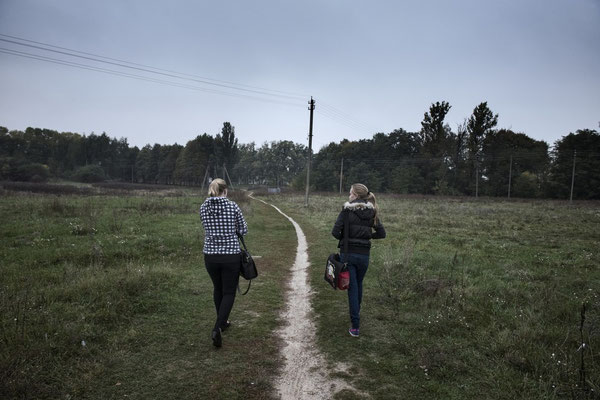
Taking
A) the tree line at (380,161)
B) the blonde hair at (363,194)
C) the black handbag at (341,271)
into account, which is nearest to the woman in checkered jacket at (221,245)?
the black handbag at (341,271)

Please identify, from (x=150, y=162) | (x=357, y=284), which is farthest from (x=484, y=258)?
(x=150, y=162)

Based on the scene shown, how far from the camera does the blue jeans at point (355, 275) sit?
16.3 feet

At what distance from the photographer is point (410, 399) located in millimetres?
3523

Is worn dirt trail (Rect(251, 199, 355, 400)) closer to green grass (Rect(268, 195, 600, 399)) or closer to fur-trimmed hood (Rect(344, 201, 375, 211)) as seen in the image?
green grass (Rect(268, 195, 600, 399))

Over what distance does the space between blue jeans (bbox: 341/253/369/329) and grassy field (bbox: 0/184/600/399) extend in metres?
0.39

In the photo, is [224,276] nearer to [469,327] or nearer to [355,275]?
[355,275]

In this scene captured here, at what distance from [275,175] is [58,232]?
324 feet

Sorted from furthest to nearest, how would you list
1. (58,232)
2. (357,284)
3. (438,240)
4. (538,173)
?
(538,173)
(438,240)
(58,232)
(357,284)

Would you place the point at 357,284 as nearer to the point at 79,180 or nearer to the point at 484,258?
the point at 484,258

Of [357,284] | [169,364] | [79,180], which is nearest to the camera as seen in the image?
[169,364]

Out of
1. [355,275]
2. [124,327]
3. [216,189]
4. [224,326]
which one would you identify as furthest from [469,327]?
[124,327]

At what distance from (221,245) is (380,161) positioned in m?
74.6

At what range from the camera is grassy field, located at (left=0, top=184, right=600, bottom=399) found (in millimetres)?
3695

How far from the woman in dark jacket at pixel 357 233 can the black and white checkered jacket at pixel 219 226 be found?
154 centimetres
